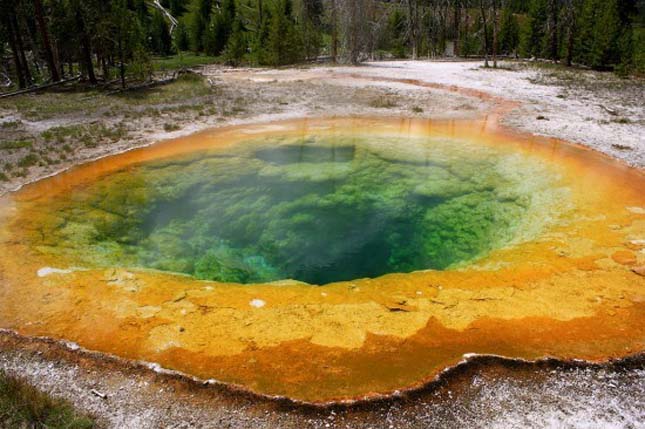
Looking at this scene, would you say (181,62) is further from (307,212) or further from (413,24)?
(307,212)

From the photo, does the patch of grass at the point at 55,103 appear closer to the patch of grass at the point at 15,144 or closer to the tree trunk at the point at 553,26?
the patch of grass at the point at 15,144

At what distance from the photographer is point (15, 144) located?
10227mm

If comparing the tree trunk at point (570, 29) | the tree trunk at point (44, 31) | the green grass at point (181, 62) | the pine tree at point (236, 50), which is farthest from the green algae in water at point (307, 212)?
the pine tree at point (236, 50)

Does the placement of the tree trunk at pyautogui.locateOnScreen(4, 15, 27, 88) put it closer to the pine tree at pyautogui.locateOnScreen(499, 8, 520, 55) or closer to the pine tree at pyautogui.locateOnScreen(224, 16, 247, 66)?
the pine tree at pyautogui.locateOnScreen(224, 16, 247, 66)

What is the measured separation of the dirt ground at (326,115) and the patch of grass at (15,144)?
0.08 ft

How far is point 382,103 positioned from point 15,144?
10389 mm

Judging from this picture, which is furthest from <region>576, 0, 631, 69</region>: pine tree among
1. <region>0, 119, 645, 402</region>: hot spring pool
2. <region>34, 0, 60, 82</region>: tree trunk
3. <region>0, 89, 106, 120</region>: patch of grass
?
<region>34, 0, 60, 82</region>: tree trunk

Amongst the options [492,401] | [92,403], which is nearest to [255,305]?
[92,403]

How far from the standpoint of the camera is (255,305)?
4.72m

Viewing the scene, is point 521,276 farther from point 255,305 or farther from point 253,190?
point 253,190

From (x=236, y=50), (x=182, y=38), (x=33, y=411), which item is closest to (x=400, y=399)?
(x=33, y=411)

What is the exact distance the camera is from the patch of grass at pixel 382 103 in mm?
14461

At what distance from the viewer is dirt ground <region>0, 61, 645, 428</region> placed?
10.7ft

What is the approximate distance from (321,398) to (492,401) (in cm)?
131
